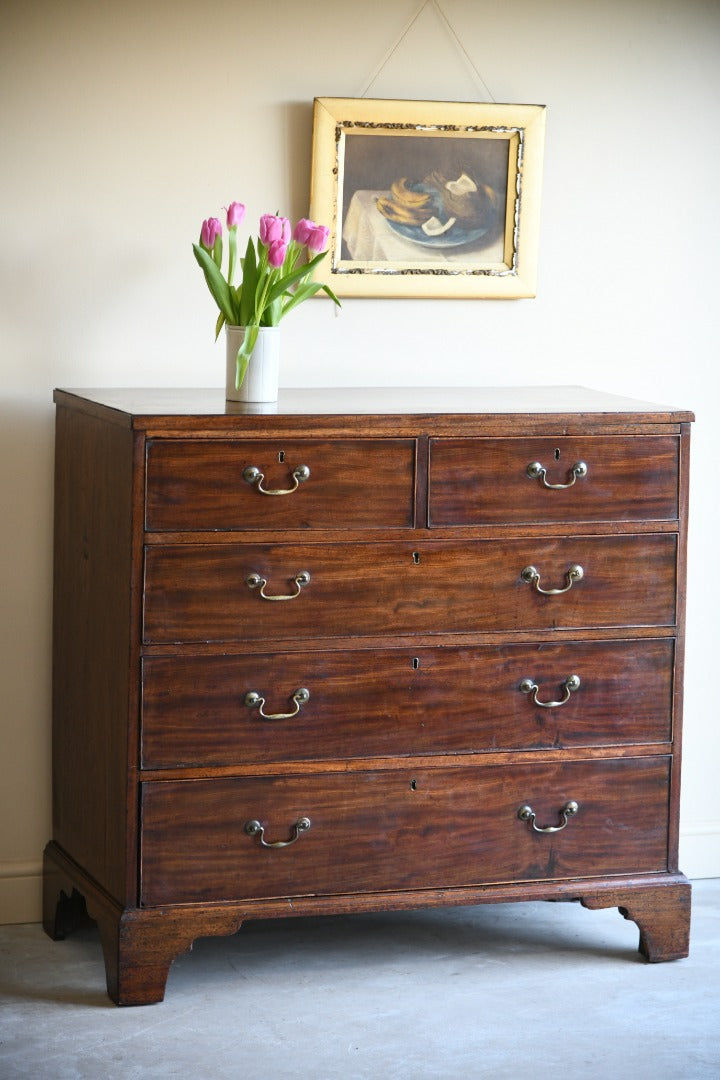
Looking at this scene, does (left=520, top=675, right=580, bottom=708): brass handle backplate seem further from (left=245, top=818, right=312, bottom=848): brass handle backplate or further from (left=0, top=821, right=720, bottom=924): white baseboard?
(left=0, top=821, right=720, bottom=924): white baseboard

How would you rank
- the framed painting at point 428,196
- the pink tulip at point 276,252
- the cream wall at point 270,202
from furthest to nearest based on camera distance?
1. the framed painting at point 428,196
2. the cream wall at point 270,202
3. the pink tulip at point 276,252

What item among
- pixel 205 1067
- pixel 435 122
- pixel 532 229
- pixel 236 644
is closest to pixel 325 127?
pixel 435 122

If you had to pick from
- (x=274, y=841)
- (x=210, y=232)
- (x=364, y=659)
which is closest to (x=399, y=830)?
(x=274, y=841)

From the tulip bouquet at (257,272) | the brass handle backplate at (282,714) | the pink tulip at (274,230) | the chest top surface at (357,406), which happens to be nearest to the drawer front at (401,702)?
the brass handle backplate at (282,714)

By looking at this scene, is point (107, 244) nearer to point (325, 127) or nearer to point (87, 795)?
point (325, 127)

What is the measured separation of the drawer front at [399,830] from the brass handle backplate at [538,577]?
1.20 ft

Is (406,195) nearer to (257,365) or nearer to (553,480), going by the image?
(257,365)

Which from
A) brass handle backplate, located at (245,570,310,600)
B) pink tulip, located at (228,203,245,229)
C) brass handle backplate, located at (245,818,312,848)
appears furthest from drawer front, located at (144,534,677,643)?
pink tulip, located at (228,203,245,229)

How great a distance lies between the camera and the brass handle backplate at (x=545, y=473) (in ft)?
9.93

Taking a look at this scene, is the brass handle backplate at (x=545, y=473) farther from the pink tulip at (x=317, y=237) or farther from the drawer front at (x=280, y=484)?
the pink tulip at (x=317, y=237)

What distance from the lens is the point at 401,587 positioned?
9.82 feet

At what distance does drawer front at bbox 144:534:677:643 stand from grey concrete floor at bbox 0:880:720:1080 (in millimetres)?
734

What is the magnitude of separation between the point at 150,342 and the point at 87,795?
1.00m

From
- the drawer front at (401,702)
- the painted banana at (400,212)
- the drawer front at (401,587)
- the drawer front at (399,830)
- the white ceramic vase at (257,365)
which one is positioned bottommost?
the drawer front at (399,830)
